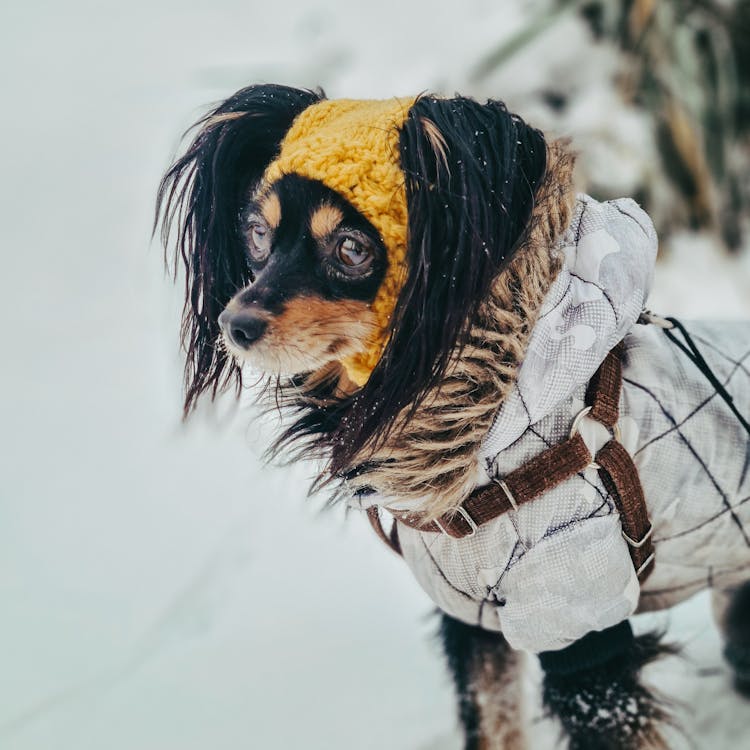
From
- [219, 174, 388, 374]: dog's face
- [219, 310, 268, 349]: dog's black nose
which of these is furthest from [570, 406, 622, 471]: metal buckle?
[219, 310, 268, 349]: dog's black nose

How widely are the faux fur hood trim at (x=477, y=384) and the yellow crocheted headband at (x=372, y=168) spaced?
0.32 ft

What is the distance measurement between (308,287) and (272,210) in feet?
0.34

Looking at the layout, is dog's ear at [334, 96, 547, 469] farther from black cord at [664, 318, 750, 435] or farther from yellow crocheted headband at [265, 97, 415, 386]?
black cord at [664, 318, 750, 435]

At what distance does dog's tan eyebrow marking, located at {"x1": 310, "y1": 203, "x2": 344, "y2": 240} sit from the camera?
0.83 meters

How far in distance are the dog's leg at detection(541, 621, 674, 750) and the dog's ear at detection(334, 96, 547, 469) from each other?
41cm

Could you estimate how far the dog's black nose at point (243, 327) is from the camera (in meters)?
0.83

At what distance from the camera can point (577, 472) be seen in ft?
2.86

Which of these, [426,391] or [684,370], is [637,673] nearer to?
[684,370]

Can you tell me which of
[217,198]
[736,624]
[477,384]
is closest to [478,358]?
[477,384]

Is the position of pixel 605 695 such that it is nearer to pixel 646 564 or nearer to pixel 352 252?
pixel 646 564

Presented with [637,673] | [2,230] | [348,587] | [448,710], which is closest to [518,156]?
[637,673]

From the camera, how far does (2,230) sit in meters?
2.30

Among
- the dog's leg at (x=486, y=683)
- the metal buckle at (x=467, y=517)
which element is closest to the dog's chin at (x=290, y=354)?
the metal buckle at (x=467, y=517)

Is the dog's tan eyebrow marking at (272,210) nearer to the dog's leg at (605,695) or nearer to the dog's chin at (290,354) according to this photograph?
the dog's chin at (290,354)
